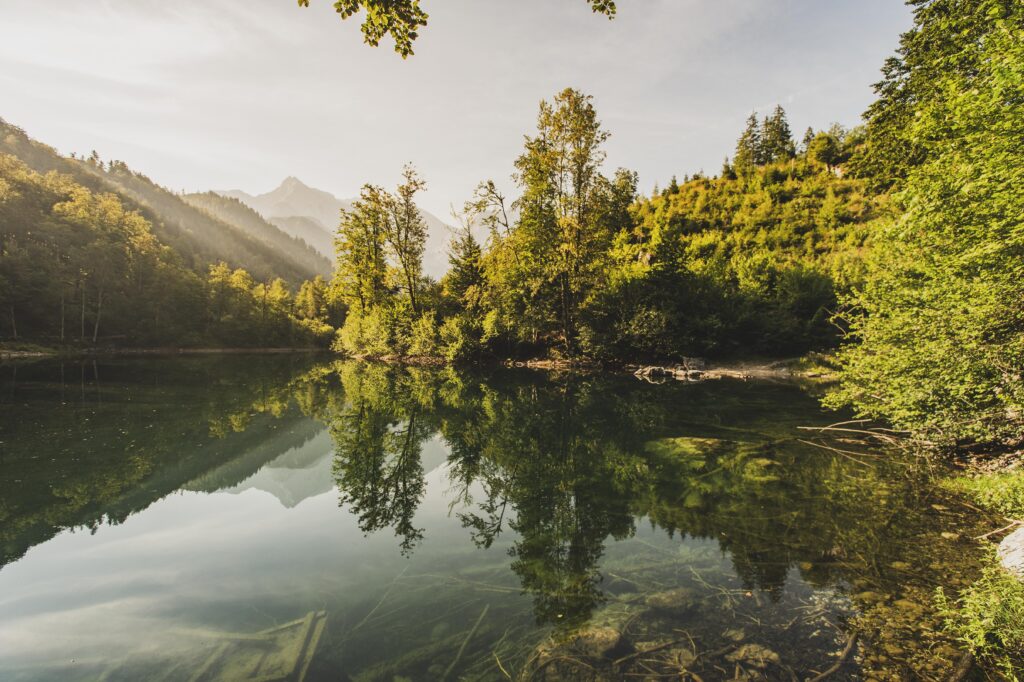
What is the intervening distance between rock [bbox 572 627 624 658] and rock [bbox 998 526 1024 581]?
4.97 m

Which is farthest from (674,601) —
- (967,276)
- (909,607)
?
(967,276)

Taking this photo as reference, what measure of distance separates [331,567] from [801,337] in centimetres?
3980

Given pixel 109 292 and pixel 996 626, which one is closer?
pixel 996 626

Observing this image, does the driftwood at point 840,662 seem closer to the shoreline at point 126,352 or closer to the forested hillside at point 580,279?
the forested hillside at point 580,279

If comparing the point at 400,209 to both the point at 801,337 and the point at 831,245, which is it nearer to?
the point at 801,337

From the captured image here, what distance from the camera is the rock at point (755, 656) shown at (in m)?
4.46

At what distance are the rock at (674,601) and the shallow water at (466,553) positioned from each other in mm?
40

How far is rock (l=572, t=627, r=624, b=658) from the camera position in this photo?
4.66 m

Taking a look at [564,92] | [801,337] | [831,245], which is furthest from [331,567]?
[831,245]

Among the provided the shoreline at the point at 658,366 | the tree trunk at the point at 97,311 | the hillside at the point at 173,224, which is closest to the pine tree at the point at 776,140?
the shoreline at the point at 658,366

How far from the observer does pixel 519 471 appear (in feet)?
37.1

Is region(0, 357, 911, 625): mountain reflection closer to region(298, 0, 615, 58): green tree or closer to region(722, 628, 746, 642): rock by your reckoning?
region(722, 628, 746, 642): rock

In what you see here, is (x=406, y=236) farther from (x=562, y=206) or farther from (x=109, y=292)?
(x=109, y=292)

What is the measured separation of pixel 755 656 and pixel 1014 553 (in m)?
4.53
